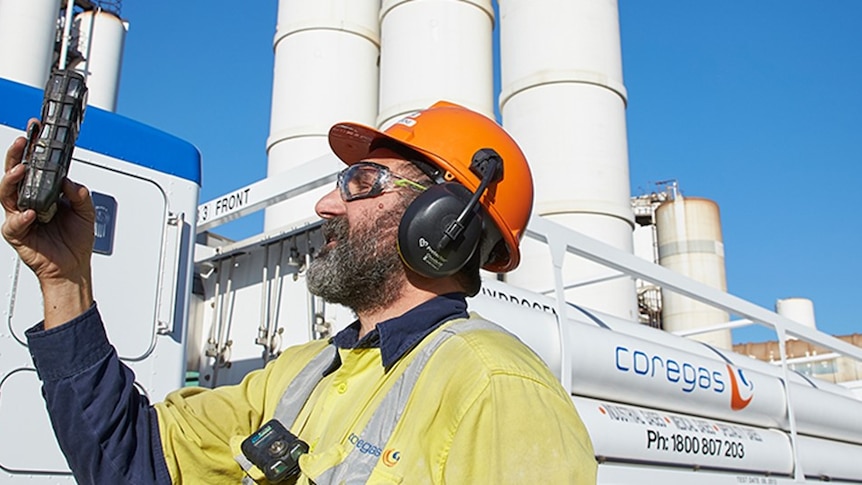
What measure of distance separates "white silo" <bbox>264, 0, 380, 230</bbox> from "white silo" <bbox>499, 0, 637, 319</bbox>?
5.32 feet

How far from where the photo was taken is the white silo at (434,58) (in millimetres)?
8422

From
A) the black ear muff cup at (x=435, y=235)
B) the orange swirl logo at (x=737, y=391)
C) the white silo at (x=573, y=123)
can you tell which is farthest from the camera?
the white silo at (x=573, y=123)

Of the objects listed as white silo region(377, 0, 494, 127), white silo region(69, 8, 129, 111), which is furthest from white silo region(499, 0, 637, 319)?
white silo region(69, 8, 129, 111)

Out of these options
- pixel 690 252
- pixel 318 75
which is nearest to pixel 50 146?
pixel 318 75

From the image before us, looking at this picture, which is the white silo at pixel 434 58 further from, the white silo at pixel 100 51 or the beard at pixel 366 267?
the white silo at pixel 100 51

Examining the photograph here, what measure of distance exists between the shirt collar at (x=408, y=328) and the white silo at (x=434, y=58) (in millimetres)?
6732

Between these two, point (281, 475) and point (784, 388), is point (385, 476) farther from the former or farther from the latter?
point (784, 388)

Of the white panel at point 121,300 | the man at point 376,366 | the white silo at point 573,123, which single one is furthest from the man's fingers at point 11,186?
the white silo at point 573,123

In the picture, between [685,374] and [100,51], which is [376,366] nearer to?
[685,374]

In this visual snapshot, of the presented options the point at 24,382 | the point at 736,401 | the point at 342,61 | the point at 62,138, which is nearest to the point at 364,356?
the point at 62,138

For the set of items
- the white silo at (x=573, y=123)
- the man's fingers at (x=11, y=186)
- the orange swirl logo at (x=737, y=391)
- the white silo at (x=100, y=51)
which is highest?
the white silo at (x=100, y=51)

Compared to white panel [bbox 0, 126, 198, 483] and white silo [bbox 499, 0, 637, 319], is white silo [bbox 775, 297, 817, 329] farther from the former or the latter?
white panel [bbox 0, 126, 198, 483]

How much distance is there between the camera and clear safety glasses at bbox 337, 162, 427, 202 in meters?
1.84

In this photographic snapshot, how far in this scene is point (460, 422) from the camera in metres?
1.27
